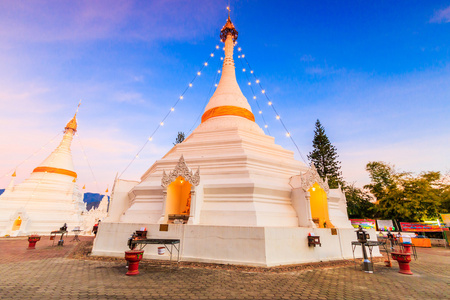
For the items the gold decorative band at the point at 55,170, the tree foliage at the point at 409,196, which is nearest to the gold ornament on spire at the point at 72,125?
the gold decorative band at the point at 55,170

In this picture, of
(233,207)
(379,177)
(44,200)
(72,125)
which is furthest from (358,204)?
(72,125)

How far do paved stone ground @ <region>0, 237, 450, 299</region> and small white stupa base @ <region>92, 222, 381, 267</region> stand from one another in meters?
0.84

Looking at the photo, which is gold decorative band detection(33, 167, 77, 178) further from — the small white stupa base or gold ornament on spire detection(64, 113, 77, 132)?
the small white stupa base

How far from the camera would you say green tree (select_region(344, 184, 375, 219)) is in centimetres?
2830

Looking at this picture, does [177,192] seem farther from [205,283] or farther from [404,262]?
[404,262]

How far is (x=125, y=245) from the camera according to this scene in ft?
28.9

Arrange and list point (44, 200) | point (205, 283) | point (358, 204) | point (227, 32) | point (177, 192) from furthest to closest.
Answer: point (358, 204)
point (44, 200)
point (227, 32)
point (177, 192)
point (205, 283)

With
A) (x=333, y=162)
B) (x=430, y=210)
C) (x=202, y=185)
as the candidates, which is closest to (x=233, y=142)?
(x=202, y=185)

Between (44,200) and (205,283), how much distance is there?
88.3 feet

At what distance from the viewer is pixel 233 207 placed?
9.38m

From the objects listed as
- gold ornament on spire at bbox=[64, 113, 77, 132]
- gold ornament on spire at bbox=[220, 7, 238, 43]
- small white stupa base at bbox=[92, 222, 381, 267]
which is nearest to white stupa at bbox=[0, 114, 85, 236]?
gold ornament on spire at bbox=[64, 113, 77, 132]

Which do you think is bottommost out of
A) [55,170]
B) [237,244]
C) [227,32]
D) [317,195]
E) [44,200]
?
[237,244]

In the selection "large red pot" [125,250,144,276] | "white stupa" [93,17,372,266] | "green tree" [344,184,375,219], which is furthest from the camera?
"green tree" [344,184,375,219]

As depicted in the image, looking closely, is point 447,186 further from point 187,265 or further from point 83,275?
point 83,275
